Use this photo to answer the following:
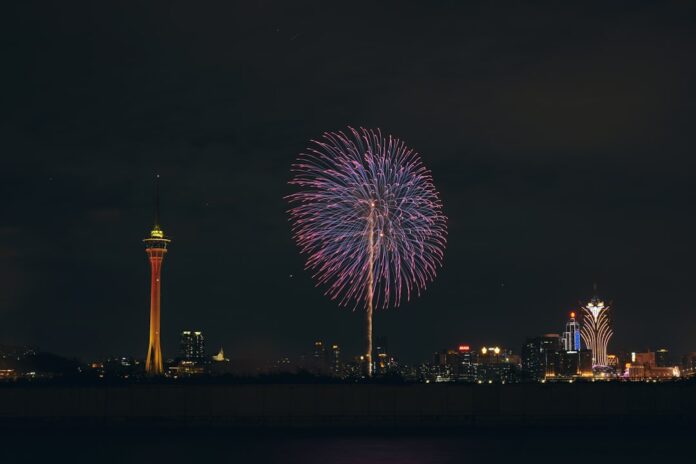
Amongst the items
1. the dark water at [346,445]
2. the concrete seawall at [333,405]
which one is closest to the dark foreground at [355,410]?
the concrete seawall at [333,405]

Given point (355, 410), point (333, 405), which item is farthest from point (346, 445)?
point (333, 405)

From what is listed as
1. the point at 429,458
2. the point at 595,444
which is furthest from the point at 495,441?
the point at 429,458

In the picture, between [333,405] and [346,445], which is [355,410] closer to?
[333,405]

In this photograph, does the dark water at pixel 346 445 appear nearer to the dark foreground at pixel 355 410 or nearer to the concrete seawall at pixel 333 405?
the dark foreground at pixel 355 410

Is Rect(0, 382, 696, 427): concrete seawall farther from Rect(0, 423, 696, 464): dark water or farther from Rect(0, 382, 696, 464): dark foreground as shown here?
Rect(0, 423, 696, 464): dark water

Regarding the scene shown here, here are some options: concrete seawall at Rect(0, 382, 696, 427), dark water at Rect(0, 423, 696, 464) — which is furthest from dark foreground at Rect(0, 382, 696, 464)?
dark water at Rect(0, 423, 696, 464)
